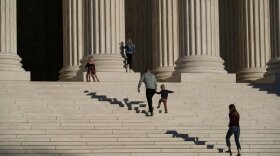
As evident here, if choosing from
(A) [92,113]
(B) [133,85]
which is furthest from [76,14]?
(A) [92,113]

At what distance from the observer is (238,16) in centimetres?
6112

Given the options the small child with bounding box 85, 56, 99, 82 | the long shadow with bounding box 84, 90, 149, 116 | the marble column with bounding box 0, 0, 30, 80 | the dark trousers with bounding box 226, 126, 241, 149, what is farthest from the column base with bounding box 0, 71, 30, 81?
the dark trousers with bounding box 226, 126, 241, 149

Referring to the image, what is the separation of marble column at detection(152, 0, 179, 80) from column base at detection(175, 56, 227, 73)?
6.58 m

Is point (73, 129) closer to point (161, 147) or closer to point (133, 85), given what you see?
point (161, 147)

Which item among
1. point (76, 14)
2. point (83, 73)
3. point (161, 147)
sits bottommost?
point (161, 147)

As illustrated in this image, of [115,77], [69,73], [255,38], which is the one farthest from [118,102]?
[255,38]

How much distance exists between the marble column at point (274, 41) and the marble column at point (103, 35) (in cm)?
1043

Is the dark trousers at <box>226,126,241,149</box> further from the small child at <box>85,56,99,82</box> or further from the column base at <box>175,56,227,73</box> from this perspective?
the column base at <box>175,56,227,73</box>

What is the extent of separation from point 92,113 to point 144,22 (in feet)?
89.0

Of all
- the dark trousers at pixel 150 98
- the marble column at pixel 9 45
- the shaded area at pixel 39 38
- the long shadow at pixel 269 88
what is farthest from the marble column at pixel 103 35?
the shaded area at pixel 39 38

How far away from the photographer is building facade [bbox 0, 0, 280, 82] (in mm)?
50688

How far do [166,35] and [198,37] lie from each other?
7.56 m

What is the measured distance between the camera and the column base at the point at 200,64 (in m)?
51.8

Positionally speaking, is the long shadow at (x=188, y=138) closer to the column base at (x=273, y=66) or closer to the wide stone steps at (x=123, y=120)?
the wide stone steps at (x=123, y=120)
